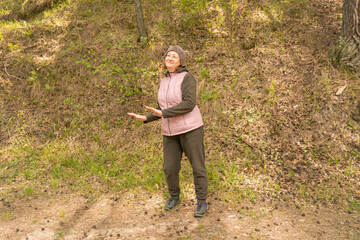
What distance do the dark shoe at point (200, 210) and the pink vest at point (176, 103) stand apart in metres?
1.18

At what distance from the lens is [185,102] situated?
128 inches

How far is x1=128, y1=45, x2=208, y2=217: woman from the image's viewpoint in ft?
10.8

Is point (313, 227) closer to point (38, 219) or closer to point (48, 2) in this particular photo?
point (38, 219)

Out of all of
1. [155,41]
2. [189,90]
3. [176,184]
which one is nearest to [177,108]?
[189,90]

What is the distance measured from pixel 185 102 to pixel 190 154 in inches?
29.5

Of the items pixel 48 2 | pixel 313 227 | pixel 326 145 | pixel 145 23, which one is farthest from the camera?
pixel 48 2

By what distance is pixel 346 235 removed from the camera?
10.8ft

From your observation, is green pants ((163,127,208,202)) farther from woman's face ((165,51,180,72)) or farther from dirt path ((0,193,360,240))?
woman's face ((165,51,180,72))

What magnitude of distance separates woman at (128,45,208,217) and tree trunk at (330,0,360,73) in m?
3.65

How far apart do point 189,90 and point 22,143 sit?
14.8ft

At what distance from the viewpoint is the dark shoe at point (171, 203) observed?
3961 mm

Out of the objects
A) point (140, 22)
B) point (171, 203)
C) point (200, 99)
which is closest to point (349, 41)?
point (200, 99)

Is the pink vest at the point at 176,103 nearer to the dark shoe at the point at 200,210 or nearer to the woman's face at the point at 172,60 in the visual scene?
the woman's face at the point at 172,60

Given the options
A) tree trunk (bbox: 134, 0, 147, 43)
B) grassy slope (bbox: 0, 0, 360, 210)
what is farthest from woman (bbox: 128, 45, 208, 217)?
tree trunk (bbox: 134, 0, 147, 43)
